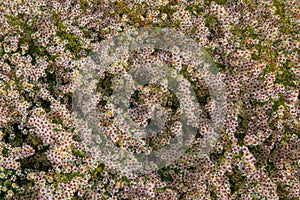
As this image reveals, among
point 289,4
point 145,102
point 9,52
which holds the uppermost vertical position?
point 289,4

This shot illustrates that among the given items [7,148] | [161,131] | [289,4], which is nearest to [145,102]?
[161,131]

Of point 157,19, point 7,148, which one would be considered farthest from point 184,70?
point 7,148

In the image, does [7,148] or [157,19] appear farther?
[157,19]

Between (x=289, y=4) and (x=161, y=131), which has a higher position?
(x=289, y=4)

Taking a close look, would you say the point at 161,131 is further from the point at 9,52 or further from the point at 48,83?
the point at 9,52

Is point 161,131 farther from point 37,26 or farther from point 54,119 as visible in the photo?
point 37,26

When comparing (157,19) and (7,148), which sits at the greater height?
(157,19)
